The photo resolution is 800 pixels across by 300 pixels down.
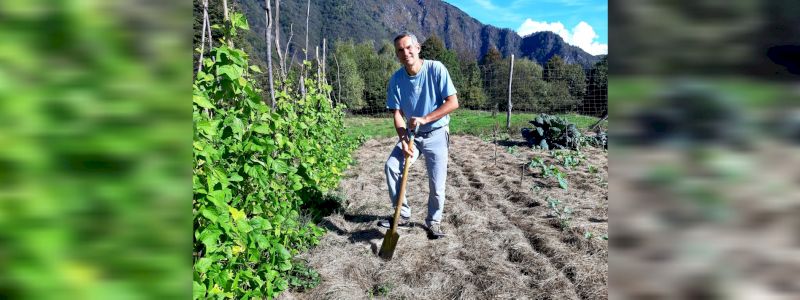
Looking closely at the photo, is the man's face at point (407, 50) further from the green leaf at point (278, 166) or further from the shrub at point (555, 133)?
the shrub at point (555, 133)

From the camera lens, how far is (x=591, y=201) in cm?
525

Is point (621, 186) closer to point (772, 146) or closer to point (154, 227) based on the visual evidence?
point (772, 146)

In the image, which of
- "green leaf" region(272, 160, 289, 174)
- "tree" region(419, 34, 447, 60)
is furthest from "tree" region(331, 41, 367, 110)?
"green leaf" region(272, 160, 289, 174)

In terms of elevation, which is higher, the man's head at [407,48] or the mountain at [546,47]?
the mountain at [546,47]

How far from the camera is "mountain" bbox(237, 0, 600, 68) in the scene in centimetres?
8756

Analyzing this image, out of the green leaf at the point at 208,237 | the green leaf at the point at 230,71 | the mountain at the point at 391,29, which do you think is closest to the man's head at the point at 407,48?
the green leaf at the point at 230,71

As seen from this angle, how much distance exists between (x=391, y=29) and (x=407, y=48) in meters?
142

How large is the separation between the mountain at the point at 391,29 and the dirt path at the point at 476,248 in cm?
4468

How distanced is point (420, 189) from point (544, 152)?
4121 mm

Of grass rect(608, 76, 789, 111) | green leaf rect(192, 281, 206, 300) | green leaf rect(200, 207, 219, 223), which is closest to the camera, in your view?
grass rect(608, 76, 789, 111)

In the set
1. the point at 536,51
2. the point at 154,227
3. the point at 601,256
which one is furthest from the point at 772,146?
the point at 536,51

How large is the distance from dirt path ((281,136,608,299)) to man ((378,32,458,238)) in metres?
0.45

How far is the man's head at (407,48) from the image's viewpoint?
3594 mm

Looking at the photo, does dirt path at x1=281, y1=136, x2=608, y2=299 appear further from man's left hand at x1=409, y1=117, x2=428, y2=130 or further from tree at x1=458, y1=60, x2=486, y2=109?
tree at x1=458, y1=60, x2=486, y2=109
